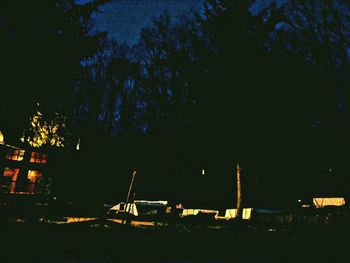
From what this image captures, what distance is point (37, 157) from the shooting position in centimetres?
2064

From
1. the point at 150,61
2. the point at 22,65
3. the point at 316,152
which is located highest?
the point at 150,61

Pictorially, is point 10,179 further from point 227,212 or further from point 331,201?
point 331,201

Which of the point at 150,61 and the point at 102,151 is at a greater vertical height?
the point at 150,61

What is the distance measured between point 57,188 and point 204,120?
1378 cm

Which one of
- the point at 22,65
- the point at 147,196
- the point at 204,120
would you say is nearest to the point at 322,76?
the point at 204,120

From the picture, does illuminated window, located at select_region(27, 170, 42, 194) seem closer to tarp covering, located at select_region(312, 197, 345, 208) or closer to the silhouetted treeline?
the silhouetted treeline

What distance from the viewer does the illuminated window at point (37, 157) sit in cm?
2029

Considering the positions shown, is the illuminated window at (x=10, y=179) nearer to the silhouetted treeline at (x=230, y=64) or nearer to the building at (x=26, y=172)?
the building at (x=26, y=172)

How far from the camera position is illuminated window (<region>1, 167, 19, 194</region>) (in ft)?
61.7

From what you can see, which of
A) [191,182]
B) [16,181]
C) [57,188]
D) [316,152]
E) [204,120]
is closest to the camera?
[204,120]

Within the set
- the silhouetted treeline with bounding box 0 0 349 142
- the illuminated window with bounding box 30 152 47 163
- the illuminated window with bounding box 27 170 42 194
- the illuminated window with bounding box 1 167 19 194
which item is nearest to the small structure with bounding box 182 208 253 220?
the silhouetted treeline with bounding box 0 0 349 142

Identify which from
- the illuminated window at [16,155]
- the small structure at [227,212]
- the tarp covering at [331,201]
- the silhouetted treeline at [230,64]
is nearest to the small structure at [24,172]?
the illuminated window at [16,155]

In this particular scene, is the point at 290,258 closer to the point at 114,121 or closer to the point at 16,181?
the point at 16,181

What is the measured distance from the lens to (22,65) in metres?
12.4
